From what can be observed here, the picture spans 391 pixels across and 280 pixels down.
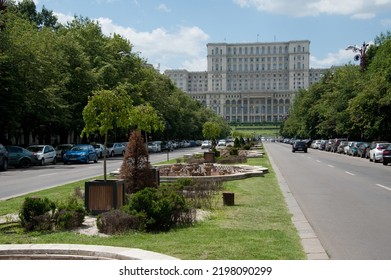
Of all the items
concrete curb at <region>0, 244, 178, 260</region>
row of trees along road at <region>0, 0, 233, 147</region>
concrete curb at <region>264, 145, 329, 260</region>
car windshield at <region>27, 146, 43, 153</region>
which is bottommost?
concrete curb at <region>264, 145, 329, 260</region>

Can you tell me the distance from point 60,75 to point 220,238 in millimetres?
39056

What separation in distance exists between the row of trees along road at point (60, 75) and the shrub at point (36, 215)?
12.4ft

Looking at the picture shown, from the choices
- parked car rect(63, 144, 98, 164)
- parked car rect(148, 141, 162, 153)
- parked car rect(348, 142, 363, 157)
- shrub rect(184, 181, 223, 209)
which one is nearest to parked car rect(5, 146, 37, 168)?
parked car rect(63, 144, 98, 164)

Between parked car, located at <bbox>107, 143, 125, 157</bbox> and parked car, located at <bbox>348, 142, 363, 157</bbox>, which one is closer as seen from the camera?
parked car, located at <bbox>348, 142, 363, 157</bbox>

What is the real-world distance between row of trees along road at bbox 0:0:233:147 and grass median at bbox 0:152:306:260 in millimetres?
4171

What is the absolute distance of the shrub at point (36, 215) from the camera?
991cm

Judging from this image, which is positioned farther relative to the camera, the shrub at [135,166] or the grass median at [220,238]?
the shrub at [135,166]

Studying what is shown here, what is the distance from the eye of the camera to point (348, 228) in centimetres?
1055

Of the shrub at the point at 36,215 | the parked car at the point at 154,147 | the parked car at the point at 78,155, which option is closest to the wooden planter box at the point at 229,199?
the shrub at the point at 36,215

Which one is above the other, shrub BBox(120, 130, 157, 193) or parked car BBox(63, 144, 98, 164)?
shrub BBox(120, 130, 157, 193)

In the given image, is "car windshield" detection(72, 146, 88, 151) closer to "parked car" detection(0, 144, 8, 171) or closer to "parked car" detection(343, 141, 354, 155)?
"parked car" detection(0, 144, 8, 171)

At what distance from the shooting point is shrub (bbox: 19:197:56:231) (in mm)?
9914

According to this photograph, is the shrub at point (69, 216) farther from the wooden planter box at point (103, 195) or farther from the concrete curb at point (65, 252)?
the concrete curb at point (65, 252)
